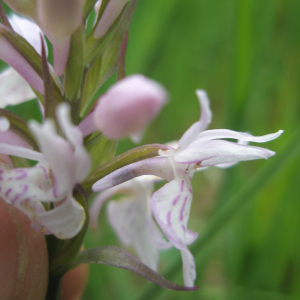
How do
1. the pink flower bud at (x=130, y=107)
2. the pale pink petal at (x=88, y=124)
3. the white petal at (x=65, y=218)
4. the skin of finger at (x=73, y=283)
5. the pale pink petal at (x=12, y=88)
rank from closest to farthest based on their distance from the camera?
the pink flower bud at (x=130, y=107), the white petal at (x=65, y=218), the pale pink petal at (x=88, y=124), the pale pink petal at (x=12, y=88), the skin of finger at (x=73, y=283)

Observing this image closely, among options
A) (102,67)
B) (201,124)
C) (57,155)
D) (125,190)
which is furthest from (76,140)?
(125,190)

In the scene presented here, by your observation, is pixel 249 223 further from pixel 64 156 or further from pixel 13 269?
pixel 64 156

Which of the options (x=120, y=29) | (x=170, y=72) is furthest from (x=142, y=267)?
(x=170, y=72)

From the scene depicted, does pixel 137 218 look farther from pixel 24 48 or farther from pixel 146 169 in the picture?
pixel 24 48

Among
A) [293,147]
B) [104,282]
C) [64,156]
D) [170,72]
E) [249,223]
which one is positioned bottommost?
[104,282]

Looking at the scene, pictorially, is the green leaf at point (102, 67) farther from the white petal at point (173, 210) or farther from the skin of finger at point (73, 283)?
the skin of finger at point (73, 283)

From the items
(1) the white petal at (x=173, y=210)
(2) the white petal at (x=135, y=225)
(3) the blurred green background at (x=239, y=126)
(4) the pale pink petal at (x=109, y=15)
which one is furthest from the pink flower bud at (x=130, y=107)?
(3) the blurred green background at (x=239, y=126)

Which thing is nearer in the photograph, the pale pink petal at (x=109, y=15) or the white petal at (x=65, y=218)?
the white petal at (x=65, y=218)

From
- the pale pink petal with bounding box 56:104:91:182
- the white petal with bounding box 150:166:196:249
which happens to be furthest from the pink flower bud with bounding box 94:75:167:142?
the white petal with bounding box 150:166:196:249
